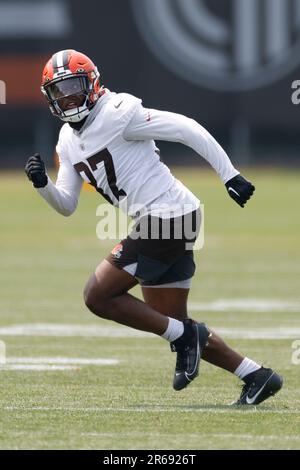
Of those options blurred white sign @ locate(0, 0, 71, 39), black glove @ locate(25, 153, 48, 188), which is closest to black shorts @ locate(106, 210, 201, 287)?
black glove @ locate(25, 153, 48, 188)

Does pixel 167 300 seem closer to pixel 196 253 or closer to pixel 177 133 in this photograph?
pixel 177 133

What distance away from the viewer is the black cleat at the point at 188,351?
6.87 meters

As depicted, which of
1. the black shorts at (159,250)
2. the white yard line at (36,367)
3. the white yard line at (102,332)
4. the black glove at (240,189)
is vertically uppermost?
the black glove at (240,189)

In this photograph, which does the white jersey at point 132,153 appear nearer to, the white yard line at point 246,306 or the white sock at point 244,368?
the white sock at point 244,368

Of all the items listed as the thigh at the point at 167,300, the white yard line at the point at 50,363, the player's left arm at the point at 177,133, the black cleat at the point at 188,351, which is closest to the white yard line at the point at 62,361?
the white yard line at the point at 50,363

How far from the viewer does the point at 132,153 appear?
7.00m

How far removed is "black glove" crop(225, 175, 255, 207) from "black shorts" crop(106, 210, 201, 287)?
13.7 inches

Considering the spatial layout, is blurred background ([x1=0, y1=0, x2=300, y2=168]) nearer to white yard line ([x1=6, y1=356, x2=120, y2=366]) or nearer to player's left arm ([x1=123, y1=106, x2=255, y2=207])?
white yard line ([x1=6, y1=356, x2=120, y2=366])

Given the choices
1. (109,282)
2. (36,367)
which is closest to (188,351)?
(109,282)

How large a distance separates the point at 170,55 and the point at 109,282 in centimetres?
2108

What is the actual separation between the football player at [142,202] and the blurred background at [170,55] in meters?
20.3

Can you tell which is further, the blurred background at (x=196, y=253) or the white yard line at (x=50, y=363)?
the white yard line at (x=50, y=363)
